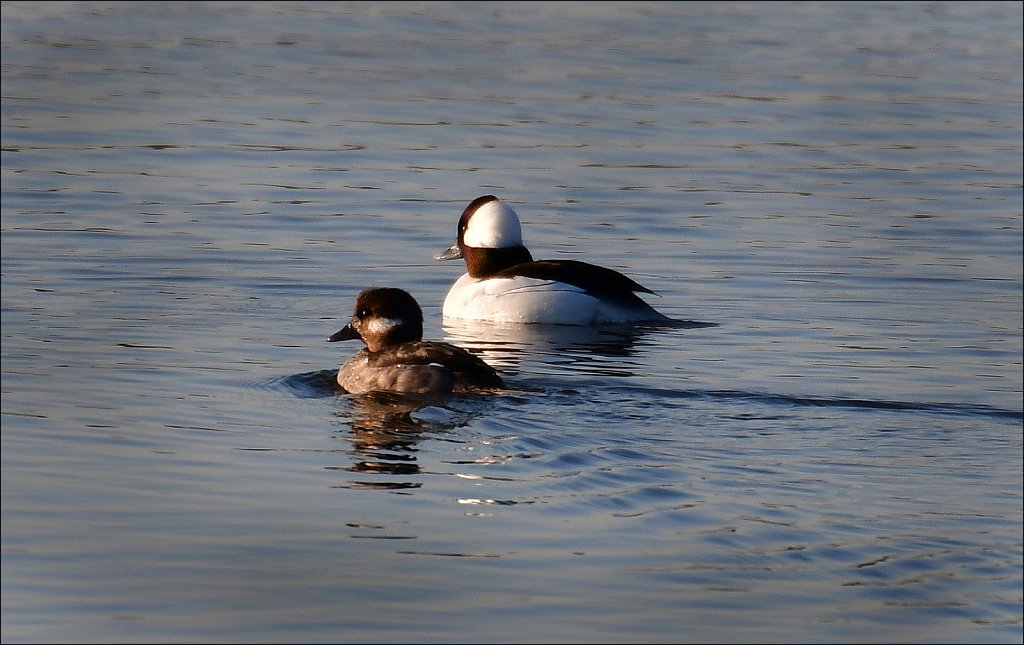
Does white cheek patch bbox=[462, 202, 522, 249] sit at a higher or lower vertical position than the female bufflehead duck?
higher

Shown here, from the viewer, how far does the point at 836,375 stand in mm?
10391

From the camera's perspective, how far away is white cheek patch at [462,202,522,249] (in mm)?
13820

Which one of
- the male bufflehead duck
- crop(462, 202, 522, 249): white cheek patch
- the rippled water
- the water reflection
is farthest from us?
crop(462, 202, 522, 249): white cheek patch

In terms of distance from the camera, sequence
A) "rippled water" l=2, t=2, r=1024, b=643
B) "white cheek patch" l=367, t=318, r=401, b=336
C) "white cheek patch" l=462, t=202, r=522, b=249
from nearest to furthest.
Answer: "rippled water" l=2, t=2, r=1024, b=643 → "white cheek patch" l=367, t=318, r=401, b=336 → "white cheek patch" l=462, t=202, r=522, b=249

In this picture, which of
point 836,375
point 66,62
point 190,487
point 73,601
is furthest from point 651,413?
point 66,62

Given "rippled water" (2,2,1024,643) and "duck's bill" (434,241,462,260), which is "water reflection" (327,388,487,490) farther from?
"duck's bill" (434,241,462,260)

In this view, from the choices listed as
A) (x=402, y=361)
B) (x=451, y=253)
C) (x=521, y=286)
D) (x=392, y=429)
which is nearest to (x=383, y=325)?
(x=402, y=361)

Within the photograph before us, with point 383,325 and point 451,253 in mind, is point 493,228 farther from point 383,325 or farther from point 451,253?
point 383,325

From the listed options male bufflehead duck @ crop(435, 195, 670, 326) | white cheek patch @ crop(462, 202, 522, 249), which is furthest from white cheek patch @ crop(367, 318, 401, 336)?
white cheek patch @ crop(462, 202, 522, 249)

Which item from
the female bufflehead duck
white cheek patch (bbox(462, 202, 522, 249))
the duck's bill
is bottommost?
the female bufflehead duck

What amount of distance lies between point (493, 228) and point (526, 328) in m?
1.12

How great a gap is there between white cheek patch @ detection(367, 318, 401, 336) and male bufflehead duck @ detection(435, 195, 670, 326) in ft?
8.59

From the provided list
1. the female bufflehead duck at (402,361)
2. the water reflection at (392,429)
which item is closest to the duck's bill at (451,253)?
the female bufflehead duck at (402,361)

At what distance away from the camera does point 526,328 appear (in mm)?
13078
